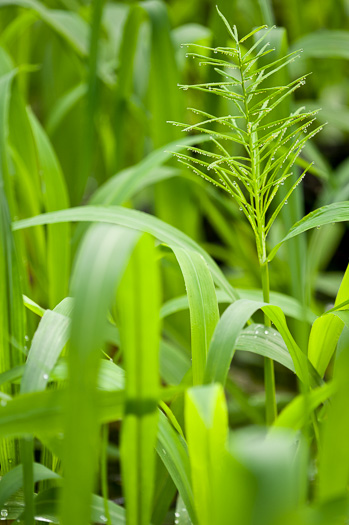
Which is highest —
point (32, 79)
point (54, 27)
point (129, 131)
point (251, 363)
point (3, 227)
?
point (32, 79)

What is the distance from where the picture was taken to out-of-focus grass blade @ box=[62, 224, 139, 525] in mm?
306

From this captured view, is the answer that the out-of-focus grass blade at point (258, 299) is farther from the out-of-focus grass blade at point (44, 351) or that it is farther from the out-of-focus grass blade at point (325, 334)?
the out-of-focus grass blade at point (44, 351)

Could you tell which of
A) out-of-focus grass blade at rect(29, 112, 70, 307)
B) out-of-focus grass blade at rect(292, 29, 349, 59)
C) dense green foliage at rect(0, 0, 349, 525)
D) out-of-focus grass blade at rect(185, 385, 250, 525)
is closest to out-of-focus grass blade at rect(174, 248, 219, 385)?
dense green foliage at rect(0, 0, 349, 525)

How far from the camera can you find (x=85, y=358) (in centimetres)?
30

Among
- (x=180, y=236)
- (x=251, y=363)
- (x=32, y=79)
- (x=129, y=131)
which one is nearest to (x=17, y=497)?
(x=180, y=236)

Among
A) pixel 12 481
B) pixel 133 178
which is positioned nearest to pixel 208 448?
pixel 12 481

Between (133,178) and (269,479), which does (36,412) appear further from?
(133,178)

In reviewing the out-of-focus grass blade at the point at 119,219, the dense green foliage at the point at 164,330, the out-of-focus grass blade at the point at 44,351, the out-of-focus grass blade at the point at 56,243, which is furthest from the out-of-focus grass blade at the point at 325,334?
the out-of-focus grass blade at the point at 56,243

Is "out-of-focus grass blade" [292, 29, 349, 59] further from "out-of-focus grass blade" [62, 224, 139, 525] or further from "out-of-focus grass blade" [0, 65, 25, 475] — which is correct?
"out-of-focus grass blade" [62, 224, 139, 525]

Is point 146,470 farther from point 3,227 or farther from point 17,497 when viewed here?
point 3,227

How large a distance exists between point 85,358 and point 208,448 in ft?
0.41

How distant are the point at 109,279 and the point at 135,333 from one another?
54 millimetres

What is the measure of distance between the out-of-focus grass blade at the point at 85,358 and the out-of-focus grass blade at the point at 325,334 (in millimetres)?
254

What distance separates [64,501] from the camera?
322 mm
